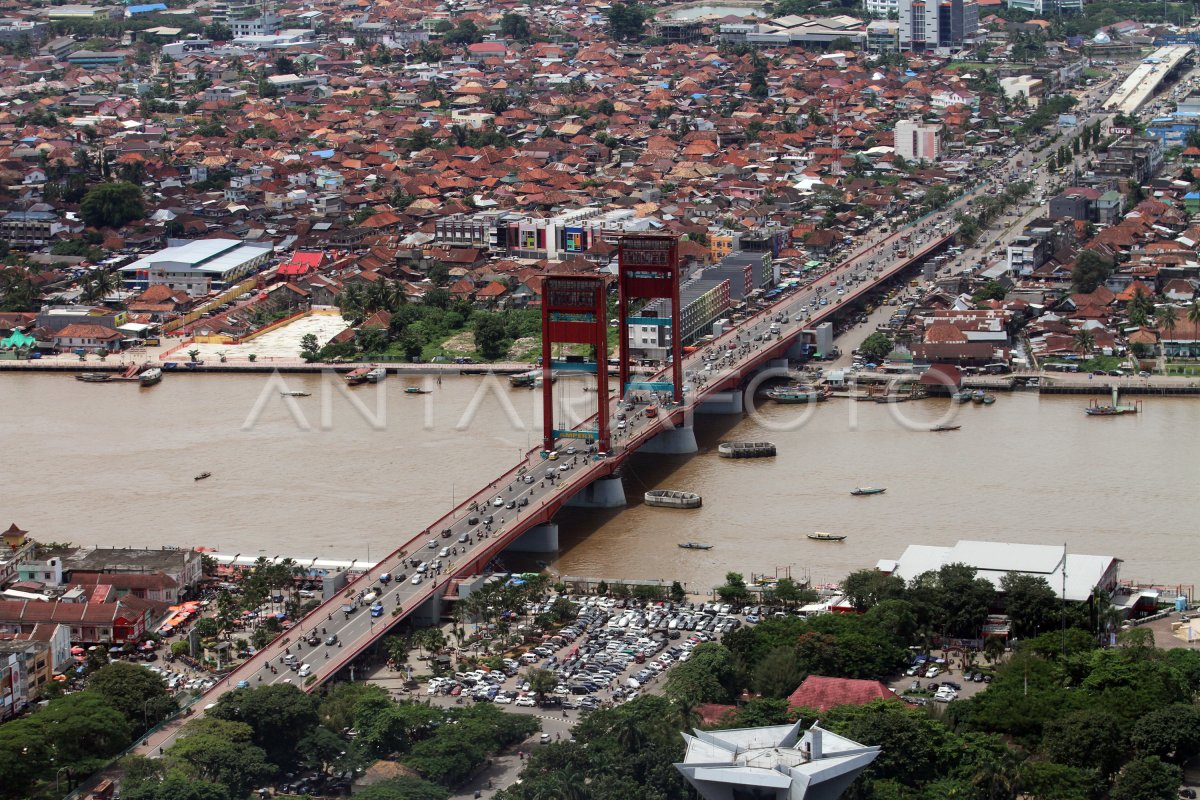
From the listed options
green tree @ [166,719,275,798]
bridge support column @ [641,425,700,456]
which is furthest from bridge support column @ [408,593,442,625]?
bridge support column @ [641,425,700,456]

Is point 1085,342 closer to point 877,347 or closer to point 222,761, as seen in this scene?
point 877,347

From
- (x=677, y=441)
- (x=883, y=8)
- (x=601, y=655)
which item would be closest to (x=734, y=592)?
(x=601, y=655)

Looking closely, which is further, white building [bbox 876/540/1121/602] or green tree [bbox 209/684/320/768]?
white building [bbox 876/540/1121/602]

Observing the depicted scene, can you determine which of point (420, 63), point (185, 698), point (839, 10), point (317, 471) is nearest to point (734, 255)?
point (317, 471)

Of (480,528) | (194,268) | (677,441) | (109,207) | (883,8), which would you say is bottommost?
(677,441)

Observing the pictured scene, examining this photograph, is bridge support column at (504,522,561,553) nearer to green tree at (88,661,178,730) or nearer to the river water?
the river water

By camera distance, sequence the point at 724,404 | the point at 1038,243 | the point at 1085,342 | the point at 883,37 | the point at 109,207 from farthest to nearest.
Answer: the point at 883,37 < the point at 109,207 < the point at 1038,243 < the point at 1085,342 < the point at 724,404
